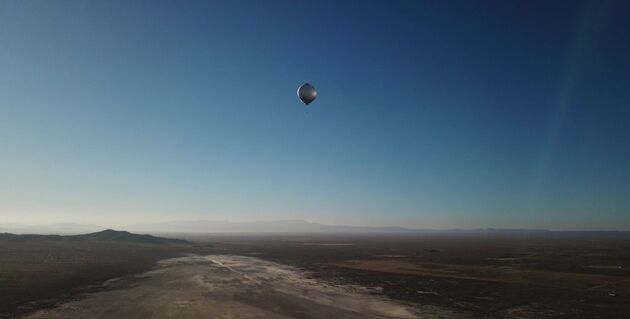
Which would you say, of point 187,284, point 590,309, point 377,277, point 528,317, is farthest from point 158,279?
point 590,309

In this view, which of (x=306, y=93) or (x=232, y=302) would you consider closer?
(x=232, y=302)

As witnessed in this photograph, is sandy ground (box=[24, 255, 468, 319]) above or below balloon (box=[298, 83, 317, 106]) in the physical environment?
below

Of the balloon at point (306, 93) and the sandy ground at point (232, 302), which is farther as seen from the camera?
the balloon at point (306, 93)

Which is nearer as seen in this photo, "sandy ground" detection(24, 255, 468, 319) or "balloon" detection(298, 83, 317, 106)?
"sandy ground" detection(24, 255, 468, 319)

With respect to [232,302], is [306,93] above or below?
above

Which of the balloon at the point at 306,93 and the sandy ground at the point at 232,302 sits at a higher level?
the balloon at the point at 306,93
